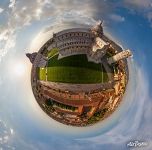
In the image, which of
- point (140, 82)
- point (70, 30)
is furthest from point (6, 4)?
point (140, 82)

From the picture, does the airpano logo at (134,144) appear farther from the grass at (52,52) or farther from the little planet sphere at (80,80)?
the grass at (52,52)

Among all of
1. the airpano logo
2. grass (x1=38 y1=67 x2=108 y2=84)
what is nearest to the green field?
grass (x1=38 y1=67 x2=108 y2=84)

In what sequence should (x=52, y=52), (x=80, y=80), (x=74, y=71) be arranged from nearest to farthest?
(x=52, y=52)
(x=80, y=80)
(x=74, y=71)

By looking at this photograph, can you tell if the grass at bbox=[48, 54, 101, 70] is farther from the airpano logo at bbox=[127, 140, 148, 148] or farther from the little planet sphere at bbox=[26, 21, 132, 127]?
the airpano logo at bbox=[127, 140, 148, 148]

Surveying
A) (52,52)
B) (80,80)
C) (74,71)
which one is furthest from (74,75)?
(52,52)

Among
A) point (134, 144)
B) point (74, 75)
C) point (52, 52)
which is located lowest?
point (134, 144)

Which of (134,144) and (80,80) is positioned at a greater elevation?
(80,80)

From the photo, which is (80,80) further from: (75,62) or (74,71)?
(75,62)
